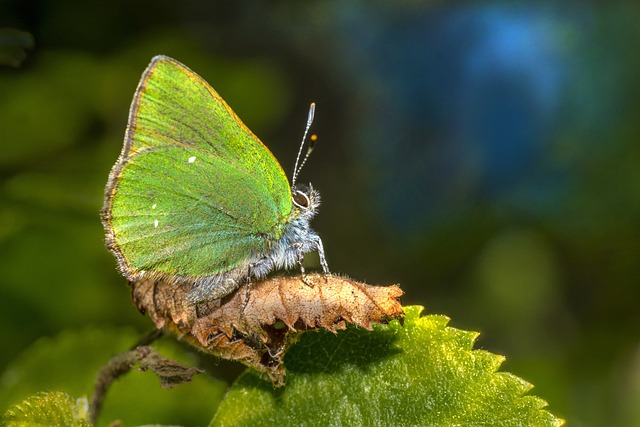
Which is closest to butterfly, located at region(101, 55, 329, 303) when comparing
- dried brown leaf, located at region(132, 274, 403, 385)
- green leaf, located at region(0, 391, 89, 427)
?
dried brown leaf, located at region(132, 274, 403, 385)

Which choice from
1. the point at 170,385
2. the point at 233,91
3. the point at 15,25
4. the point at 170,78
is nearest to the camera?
the point at 170,385

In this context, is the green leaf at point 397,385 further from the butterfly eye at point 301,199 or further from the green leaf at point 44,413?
the butterfly eye at point 301,199

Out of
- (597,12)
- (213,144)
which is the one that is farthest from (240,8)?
(213,144)

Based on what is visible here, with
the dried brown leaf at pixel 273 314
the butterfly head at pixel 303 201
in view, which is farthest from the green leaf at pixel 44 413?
the butterfly head at pixel 303 201

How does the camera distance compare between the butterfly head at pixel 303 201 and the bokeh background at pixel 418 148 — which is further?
the bokeh background at pixel 418 148

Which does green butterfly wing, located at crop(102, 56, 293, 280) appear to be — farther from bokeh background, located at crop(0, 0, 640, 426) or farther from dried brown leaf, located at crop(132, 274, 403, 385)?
bokeh background, located at crop(0, 0, 640, 426)

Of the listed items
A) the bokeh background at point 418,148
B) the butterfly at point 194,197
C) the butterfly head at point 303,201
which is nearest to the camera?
the butterfly at point 194,197

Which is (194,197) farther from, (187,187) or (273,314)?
(273,314)

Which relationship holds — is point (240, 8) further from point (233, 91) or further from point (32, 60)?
point (32, 60)
